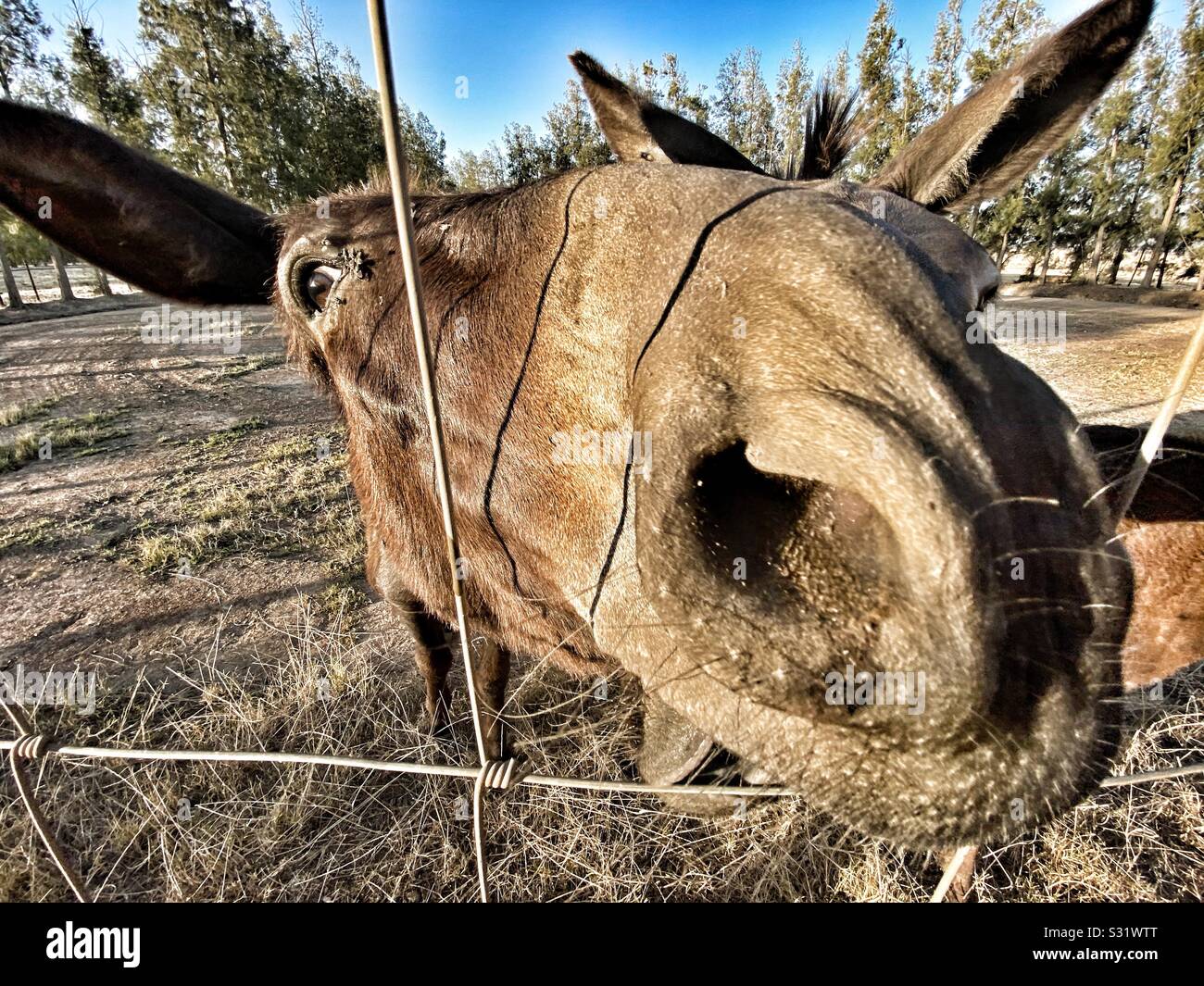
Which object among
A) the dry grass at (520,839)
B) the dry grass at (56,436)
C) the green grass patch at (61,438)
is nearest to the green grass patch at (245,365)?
the dry grass at (56,436)

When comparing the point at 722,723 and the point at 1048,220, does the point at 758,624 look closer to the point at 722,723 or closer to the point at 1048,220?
the point at 722,723

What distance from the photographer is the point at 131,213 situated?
2.12 meters

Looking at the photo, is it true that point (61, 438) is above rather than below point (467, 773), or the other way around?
above

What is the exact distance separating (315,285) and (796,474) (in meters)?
1.94

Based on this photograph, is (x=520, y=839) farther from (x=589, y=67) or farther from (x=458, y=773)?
(x=589, y=67)

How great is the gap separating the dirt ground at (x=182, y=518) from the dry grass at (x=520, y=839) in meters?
0.21

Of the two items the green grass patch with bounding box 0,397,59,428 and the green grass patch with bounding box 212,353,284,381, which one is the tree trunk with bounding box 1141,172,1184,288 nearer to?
the green grass patch with bounding box 212,353,284,381

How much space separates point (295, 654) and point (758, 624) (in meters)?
3.78

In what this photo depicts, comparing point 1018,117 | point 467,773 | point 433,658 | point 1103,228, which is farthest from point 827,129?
point 1103,228

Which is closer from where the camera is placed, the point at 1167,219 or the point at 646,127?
the point at 646,127

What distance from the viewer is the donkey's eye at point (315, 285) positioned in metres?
1.99

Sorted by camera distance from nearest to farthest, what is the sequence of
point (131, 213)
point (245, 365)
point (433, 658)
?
point (131, 213), point (433, 658), point (245, 365)

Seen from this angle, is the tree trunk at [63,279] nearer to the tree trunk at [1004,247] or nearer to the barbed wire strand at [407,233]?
the barbed wire strand at [407,233]
